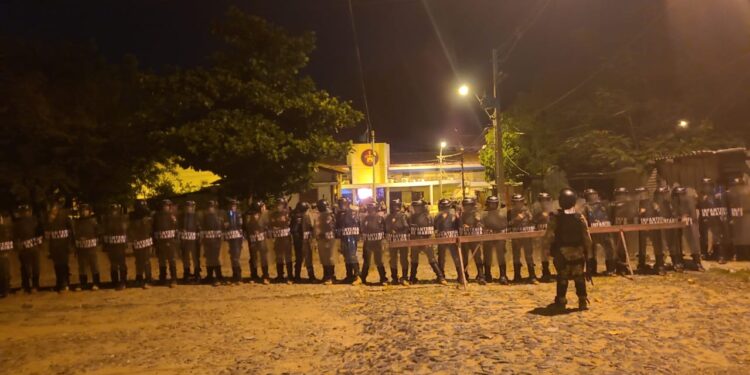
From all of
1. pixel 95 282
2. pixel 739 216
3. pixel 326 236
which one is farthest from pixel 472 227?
pixel 95 282

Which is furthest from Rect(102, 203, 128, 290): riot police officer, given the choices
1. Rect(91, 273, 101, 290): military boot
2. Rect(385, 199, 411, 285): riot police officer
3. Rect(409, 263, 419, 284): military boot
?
Rect(409, 263, 419, 284): military boot

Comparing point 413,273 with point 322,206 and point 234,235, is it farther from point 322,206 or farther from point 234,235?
point 234,235

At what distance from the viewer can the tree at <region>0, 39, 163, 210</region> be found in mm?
17062

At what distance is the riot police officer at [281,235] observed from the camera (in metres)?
13.3

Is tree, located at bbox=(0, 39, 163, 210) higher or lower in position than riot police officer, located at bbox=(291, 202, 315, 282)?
higher

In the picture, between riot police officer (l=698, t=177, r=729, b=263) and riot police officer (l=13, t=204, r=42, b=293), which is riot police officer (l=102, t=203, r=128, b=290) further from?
riot police officer (l=698, t=177, r=729, b=263)

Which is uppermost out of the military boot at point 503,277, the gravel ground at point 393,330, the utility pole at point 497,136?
the utility pole at point 497,136

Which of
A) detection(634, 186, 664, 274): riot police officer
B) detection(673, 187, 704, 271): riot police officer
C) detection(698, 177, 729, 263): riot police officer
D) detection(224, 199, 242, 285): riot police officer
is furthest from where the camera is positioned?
detection(698, 177, 729, 263): riot police officer

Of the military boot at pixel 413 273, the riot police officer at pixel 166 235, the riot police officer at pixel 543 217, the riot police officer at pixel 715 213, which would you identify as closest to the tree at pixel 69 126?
the riot police officer at pixel 166 235

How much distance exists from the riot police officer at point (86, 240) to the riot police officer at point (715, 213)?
573 inches

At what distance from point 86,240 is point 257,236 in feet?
12.6

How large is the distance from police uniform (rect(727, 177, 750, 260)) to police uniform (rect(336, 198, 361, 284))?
9261 millimetres

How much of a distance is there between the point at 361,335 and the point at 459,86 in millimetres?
14609

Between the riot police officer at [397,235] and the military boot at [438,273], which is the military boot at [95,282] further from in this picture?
the military boot at [438,273]
